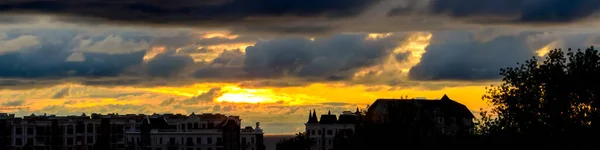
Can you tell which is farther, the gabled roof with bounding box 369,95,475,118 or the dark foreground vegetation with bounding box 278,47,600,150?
the gabled roof with bounding box 369,95,475,118

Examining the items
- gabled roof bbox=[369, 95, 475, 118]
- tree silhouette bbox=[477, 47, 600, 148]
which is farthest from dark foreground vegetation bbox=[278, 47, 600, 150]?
gabled roof bbox=[369, 95, 475, 118]

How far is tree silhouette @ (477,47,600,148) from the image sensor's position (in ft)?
306

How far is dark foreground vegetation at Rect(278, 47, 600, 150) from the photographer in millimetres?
91062

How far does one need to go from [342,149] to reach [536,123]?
1123 inches

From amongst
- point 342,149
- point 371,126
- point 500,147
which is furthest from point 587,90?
point 342,149

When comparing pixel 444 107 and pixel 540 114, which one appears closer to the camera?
pixel 540 114

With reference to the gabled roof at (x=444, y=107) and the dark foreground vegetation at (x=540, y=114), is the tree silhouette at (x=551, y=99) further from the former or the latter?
the gabled roof at (x=444, y=107)

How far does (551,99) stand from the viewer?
309 ft

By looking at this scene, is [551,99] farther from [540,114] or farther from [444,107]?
[444,107]

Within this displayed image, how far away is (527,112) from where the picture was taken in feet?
309

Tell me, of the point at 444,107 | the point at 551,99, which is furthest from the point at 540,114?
the point at 444,107

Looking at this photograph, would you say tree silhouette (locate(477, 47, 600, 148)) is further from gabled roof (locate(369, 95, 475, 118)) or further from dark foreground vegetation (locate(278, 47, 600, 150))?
gabled roof (locate(369, 95, 475, 118))

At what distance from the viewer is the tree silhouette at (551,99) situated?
93.1m

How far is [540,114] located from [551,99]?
1557 millimetres
